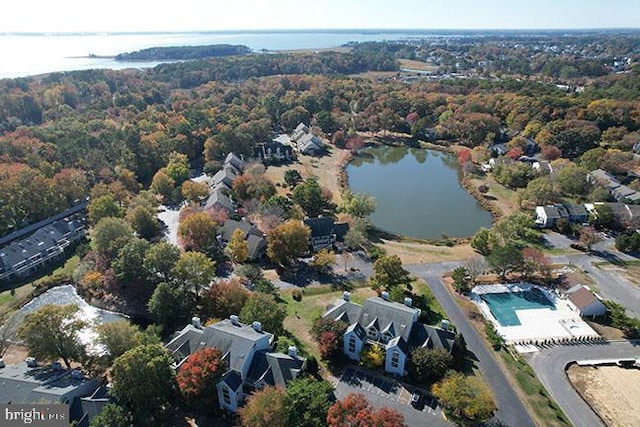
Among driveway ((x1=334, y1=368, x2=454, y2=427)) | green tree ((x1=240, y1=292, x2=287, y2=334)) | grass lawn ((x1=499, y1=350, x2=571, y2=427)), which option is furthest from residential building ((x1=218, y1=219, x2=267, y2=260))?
grass lawn ((x1=499, y1=350, x2=571, y2=427))

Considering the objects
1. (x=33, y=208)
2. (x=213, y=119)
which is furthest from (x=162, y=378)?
(x=213, y=119)

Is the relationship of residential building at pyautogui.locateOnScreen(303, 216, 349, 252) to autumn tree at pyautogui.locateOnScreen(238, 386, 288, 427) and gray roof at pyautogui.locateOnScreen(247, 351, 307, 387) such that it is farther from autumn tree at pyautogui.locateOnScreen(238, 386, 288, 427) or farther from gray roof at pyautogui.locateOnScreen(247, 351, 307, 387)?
autumn tree at pyautogui.locateOnScreen(238, 386, 288, 427)

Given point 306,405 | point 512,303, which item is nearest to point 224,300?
point 306,405

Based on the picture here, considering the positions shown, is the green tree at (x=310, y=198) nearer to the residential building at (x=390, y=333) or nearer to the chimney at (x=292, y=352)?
the residential building at (x=390, y=333)

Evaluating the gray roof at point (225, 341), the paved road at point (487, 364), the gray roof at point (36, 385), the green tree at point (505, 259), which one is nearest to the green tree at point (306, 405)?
the gray roof at point (225, 341)

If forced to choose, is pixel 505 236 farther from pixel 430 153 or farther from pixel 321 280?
pixel 430 153

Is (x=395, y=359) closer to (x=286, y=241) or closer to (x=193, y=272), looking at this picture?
(x=286, y=241)

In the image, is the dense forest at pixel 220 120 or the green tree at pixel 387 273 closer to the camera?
the green tree at pixel 387 273
